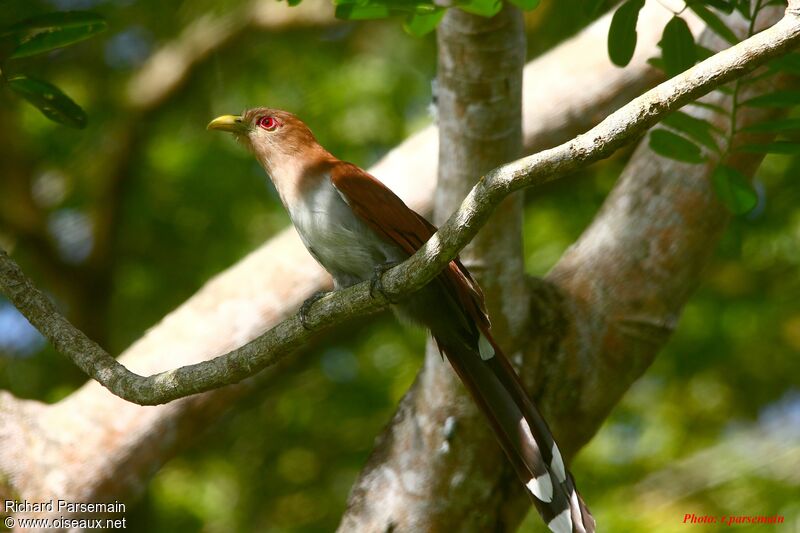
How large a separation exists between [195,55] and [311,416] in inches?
102

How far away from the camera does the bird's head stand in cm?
390

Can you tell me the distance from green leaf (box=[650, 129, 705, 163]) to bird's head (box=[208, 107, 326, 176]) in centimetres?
136

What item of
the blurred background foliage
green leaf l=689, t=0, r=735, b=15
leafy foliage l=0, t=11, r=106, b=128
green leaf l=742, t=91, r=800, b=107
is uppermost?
leafy foliage l=0, t=11, r=106, b=128

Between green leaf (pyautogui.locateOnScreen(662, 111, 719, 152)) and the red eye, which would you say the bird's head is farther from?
green leaf (pyautogui.locateOnScreen(662, 111, 719, 152))

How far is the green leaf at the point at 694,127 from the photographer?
3.31 m

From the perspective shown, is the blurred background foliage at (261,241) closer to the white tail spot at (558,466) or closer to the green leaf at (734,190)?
the white tail spot at (558,466)

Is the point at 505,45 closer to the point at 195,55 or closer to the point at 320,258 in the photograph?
the point at 320,258

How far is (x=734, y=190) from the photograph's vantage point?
10.7 ft

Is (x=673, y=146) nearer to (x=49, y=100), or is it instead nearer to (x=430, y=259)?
(x=430, y=259)

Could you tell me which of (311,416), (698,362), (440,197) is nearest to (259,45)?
(311,416)

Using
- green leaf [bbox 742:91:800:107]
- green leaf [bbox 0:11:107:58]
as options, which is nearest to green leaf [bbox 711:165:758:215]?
green leaf [bbox 742:91:800:107]

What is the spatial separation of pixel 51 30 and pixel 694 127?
7.27ft

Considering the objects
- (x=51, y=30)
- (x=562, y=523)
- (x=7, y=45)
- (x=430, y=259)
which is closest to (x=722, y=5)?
(x=430, y=259)

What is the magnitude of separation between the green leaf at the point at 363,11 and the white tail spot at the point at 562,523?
6.24 feet
